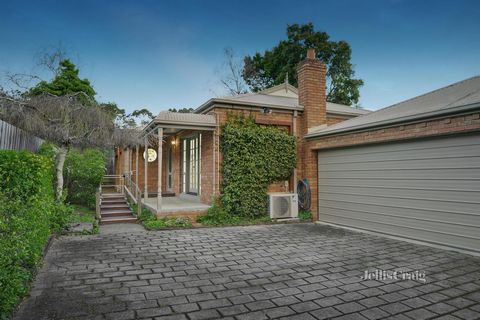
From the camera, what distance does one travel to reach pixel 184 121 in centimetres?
821

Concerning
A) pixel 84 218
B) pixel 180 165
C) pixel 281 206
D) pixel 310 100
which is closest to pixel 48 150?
pixel 84 218

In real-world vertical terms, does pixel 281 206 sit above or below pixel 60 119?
below

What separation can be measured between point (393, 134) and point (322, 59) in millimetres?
19654

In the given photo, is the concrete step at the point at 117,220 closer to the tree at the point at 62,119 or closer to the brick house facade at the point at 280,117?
the tree at the point at 62,119

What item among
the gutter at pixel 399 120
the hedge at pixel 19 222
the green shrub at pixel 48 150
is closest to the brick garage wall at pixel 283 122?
the gutter at pixel 399 120

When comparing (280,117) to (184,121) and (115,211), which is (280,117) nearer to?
(184,121)

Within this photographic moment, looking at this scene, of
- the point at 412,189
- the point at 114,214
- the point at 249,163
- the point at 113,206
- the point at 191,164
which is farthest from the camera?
the point at 191,164

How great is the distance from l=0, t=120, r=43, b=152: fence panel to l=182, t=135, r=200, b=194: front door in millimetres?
4715

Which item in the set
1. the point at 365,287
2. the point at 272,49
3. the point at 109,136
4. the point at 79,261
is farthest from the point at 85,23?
the point at 272,49

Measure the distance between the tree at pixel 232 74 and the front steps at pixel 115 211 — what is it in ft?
54.3

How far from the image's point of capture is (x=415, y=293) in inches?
130

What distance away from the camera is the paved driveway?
2.87 meters

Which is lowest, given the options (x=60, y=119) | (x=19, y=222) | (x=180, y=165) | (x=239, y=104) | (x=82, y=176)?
(x=19, y=222)

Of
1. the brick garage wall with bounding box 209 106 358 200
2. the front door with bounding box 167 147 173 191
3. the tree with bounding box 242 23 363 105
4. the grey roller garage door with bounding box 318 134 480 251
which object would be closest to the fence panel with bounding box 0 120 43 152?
the brick garage wall with bounding box 209 106 358 200
